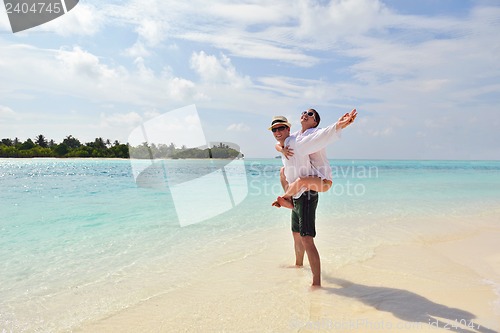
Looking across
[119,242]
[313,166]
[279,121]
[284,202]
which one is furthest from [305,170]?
[119,242]

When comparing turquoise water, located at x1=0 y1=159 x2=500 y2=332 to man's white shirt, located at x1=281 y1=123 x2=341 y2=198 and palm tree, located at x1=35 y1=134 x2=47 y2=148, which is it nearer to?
man's white shirt, located at x1=281 y1=123 x2=341 y2=198

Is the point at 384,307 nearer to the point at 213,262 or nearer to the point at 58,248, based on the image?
the point at 213,262

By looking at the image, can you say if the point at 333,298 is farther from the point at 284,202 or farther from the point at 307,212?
A: the point at 284,202

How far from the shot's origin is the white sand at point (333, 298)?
3244 millimetres

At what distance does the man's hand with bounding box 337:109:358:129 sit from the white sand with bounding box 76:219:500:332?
6.54 feet

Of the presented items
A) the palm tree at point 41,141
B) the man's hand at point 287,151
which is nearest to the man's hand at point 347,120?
the man's hand at point 287,151

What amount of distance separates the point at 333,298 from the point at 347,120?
6.79ft

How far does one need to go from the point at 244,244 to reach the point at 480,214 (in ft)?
26.6

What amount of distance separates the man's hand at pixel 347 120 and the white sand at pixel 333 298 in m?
1.99

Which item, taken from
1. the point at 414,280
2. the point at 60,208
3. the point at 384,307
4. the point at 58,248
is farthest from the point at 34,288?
the point at 60,208

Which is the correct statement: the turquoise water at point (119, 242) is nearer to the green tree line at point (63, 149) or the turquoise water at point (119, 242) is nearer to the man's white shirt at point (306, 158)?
the man's white shirt at point (306, 158)

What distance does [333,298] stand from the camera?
12.7 ft

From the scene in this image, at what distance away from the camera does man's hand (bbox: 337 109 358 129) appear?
11.8 ft

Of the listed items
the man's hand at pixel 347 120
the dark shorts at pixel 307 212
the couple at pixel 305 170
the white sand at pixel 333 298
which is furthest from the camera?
the dark shorts at pixel 307 212
